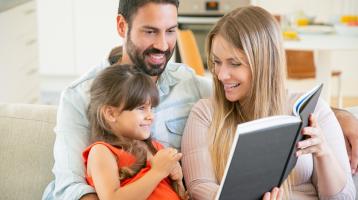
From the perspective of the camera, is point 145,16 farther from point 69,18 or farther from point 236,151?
point 69,18

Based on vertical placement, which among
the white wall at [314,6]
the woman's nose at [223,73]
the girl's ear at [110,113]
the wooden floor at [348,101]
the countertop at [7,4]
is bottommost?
the wooden floor at [348,101]

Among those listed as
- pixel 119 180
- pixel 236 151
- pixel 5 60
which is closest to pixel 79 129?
pixel 119 180

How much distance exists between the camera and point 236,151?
4.07 ft

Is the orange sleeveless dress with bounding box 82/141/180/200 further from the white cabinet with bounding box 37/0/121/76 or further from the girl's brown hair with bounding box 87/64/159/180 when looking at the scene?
the white cabinet with bounding box 37/0/121/76

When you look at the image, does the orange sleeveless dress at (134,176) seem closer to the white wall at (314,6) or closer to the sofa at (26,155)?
the sofa at (26,155)

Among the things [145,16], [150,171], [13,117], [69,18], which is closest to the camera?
[150,171]

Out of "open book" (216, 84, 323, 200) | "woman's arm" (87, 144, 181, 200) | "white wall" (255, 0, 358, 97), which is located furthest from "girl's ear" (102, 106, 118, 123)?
"white wall" (255, 0, 358, 97)

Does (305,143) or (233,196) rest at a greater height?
(305,143)

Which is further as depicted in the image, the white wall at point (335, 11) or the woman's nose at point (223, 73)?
the white wall at point (335, 11)

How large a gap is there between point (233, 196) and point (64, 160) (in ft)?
1.91

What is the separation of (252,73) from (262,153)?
0.44 metres

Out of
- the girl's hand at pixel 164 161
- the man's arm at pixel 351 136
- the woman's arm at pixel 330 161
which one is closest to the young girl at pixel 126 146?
the girl's hand at pixel 164 161

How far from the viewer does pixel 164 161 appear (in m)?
1.55

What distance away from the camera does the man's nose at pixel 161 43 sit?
5.88 ft
